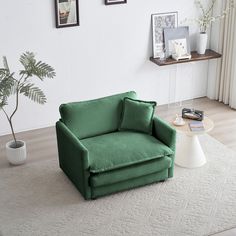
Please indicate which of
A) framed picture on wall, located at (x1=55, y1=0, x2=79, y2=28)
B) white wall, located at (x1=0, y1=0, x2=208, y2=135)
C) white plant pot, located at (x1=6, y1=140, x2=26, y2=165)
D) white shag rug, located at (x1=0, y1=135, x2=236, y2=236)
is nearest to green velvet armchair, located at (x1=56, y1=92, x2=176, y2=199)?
white shag rug, located at (x1=0, y1=135, x2=236, y2=236)

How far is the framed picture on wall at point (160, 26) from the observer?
674cm

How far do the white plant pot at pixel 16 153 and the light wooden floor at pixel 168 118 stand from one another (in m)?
0.11

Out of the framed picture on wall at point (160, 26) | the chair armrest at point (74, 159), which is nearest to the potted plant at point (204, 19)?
the framed picture on wall at point (160, 26)

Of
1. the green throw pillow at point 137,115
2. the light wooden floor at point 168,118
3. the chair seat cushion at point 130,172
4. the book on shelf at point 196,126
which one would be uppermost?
the green throw pillow at point 137,115

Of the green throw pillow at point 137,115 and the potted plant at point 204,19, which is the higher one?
the potted plant at point 204,19

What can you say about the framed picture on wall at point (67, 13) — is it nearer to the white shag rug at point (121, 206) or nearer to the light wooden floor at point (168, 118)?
the light wooden floor at point (168, 118)

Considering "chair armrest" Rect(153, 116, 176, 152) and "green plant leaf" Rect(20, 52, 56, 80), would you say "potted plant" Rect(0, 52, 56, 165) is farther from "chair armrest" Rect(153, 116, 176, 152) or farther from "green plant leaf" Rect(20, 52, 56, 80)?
"chair armrest" Rect(153, 116, 176, 152)

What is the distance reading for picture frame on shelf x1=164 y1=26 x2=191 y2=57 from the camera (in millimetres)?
6824

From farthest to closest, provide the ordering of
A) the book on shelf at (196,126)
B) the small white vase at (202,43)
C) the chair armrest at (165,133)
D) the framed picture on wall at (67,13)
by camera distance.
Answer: the small white vase at (202,43)
the framed picture on wall at (67,13)
the book on shelf at (196,126)
the chair armrest at (165,133)

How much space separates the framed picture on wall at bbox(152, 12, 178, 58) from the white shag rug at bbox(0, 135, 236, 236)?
193cm

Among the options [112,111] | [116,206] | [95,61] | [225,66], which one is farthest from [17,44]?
[225,66]

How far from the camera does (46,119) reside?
6.57 meters

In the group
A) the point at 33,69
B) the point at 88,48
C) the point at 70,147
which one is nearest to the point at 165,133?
the point at 70,147

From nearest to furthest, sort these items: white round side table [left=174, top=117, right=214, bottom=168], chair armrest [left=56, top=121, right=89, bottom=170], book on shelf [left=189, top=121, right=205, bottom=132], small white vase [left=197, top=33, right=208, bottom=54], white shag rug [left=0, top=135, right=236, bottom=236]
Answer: white shag rug [left=0, top=135, right=236, bottom=236]
chair armrest [left=56, top=121, right=89, bottom=170]
book on shelf [left=189, top=121, right=205, bottom=132]
white round side table [left=174, top=117, right=214, bottom=168]
small white vase [left=197, top=33, right=208, bottom=54]
